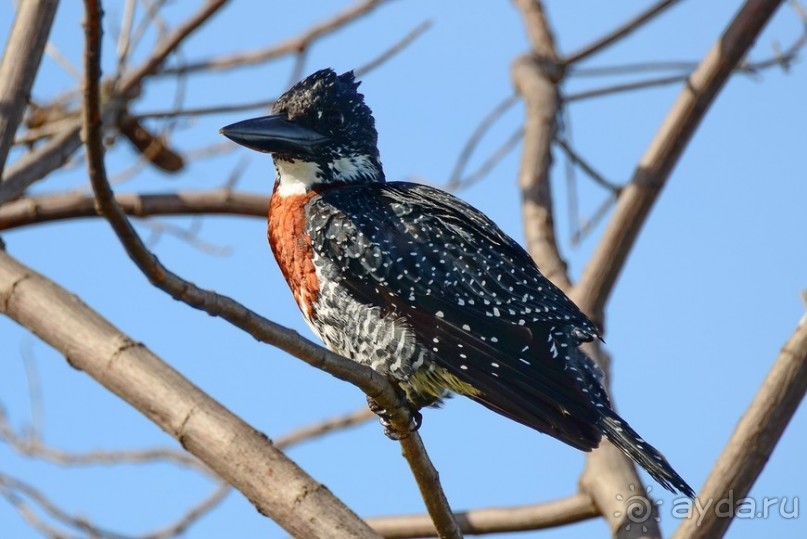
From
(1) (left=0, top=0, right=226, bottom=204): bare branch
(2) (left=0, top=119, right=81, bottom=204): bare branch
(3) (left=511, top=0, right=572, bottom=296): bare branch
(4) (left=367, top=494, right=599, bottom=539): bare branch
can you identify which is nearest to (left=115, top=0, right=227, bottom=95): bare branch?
(1) (left=0, top=0, right=226, bottom=204): bare branch

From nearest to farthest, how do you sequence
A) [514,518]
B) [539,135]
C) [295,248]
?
[295,248]
[514,518]
[539,135]

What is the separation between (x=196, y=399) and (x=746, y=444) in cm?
181

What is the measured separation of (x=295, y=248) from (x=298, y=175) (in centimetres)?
38

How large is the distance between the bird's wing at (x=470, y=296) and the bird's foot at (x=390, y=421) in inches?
10.6

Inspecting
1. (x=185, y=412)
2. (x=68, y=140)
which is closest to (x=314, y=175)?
→ (x=68, y=140)

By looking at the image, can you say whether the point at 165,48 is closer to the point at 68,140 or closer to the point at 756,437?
the point at 68,140

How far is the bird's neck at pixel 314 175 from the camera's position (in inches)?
185

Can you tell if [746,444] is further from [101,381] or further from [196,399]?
[101,381]

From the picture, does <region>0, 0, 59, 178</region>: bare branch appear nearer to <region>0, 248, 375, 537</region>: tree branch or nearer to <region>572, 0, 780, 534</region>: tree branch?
<region>0, 248, 375, 537</region>: tree branch

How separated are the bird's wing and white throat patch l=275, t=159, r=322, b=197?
0.54 ft

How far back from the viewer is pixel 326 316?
436cm

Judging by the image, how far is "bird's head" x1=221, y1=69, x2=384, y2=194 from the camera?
15.3ft

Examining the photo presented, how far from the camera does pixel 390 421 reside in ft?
12.7

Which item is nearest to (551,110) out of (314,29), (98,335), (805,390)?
(314,29)
